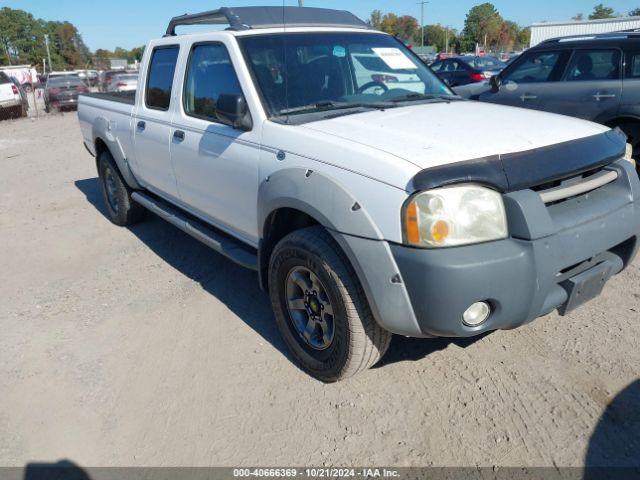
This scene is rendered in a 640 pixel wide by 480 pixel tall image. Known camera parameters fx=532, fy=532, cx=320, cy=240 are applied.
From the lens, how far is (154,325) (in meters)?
3.82

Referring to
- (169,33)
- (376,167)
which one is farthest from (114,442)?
(169,33)

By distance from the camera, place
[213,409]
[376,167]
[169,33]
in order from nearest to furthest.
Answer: [376,167] < [213,409] < [169,33]

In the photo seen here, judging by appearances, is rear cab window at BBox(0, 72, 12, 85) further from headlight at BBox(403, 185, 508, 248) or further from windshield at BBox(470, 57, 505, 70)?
headlight at BBox(403, 185, 508, 248)

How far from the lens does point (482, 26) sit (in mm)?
90000

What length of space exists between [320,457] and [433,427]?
1.93 ft

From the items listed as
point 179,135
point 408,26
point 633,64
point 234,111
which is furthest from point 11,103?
point 408,26

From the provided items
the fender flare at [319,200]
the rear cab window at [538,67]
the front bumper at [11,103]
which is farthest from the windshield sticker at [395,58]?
the front bumper at [11,103]

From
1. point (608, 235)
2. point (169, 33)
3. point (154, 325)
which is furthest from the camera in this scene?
point (169, 33)

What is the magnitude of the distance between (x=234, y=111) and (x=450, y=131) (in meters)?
1.24

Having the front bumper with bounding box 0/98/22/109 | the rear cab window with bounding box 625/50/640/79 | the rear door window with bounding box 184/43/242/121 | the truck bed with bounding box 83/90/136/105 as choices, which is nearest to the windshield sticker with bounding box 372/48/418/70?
the rear door window with bounding box 184/43/242/121

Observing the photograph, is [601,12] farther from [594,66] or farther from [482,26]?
[594,66]

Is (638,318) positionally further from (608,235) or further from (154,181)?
(154,181)

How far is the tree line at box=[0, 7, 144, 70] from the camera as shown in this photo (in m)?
92.5

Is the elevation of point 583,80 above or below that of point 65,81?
below
